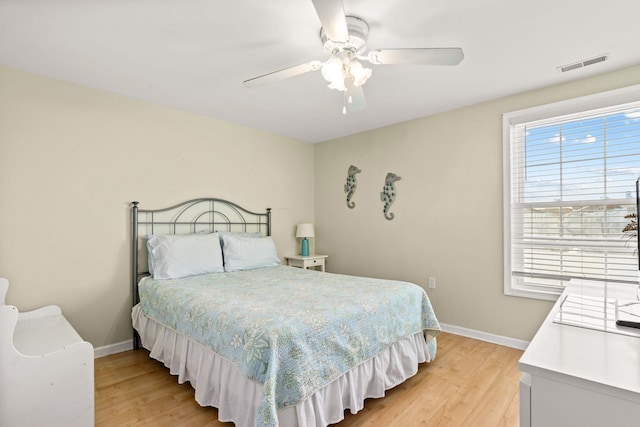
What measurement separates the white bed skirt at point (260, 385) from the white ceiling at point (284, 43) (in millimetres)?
1982

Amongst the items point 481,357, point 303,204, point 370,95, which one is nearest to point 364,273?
point 303,204

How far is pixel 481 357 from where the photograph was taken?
2805 millimetres

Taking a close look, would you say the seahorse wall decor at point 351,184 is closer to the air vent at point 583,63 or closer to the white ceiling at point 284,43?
the white ceiling at point 284,43

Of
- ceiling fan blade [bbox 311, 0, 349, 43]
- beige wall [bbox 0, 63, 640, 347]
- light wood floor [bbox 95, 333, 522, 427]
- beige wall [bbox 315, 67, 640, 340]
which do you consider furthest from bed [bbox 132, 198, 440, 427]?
ceiling fan blade [bbox 311, 0, 349, 43]

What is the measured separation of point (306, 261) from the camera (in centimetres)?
420

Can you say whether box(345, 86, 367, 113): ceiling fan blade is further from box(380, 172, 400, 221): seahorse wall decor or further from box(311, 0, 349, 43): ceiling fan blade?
box(380, 172, 400, 221): seahorse wall decor

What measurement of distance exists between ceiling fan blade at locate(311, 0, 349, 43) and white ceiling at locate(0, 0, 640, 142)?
0.28m

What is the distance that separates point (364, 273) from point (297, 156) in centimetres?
189

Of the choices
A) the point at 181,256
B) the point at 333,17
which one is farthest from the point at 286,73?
the point at 181,256

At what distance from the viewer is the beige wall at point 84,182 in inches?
97.7

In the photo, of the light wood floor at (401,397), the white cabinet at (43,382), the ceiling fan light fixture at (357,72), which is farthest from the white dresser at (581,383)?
the white cabinet at (43,382)

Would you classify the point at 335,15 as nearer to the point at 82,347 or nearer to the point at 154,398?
the point at 82,347

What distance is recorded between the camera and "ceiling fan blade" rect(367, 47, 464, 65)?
66.8 inches

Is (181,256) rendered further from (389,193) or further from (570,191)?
Answer: (570,191)
